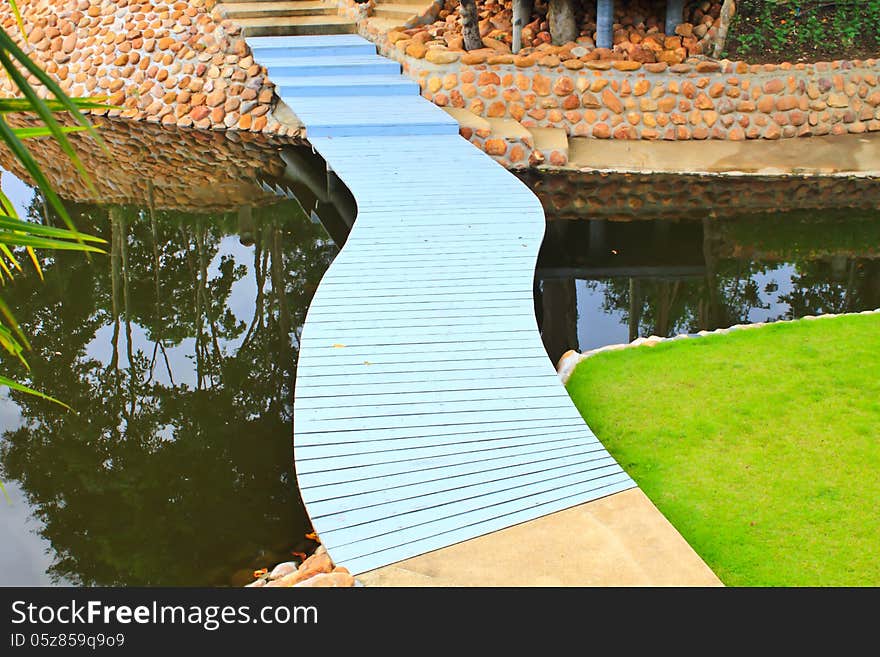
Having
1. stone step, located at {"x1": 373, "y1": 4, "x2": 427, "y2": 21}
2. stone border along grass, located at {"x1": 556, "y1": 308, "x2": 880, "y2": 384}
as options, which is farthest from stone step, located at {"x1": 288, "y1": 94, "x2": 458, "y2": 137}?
stone border along grass, located at {"x1": 556, "y1": 308, "x2": 880, "y2": 384}

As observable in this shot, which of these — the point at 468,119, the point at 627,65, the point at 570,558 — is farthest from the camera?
the point at 627,65

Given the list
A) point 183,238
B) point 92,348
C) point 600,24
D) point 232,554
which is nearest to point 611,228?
point 600,24

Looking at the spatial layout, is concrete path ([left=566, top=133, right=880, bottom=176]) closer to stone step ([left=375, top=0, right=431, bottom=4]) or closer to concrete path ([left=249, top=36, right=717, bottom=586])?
concrete path ([left=249, top=36, right=717, bottom=586])

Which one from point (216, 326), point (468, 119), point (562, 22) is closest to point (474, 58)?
point (468, 119)

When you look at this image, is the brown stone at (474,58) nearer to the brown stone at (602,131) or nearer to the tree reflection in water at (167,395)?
the brown stone at (602,131)

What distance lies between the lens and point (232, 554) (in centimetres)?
429

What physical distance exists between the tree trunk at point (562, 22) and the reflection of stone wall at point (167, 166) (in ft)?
9.25

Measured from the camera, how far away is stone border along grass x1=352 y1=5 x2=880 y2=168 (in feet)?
29.9

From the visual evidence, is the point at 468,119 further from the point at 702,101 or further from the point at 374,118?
the point at 702,101

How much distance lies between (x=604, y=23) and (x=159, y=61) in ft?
15.5

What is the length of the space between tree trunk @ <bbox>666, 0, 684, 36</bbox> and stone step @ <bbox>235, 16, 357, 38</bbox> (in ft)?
11.9

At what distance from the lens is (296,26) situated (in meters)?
11.1

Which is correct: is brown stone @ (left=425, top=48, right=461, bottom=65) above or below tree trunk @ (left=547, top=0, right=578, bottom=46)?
below

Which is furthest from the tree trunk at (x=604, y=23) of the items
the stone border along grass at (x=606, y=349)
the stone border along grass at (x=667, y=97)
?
the stone border along grass at (x=606, y=349)
